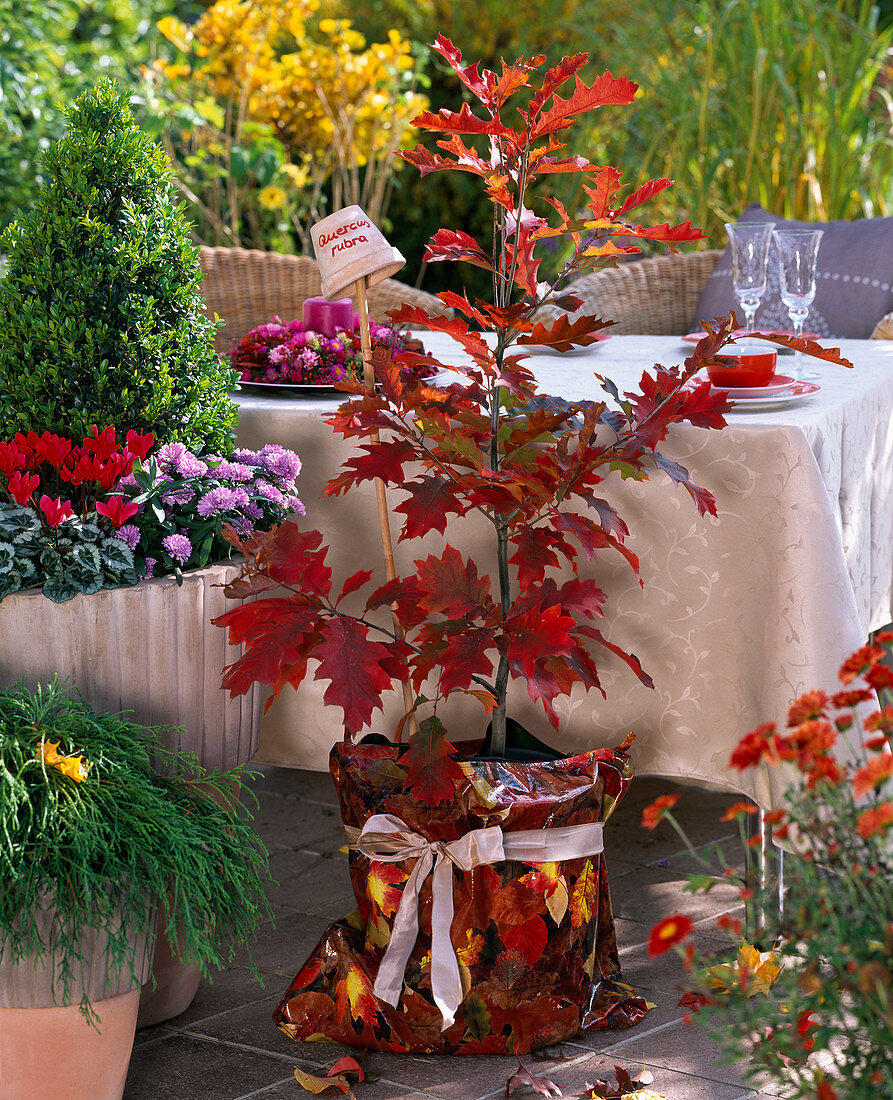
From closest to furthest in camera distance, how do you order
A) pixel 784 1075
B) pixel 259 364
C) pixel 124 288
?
pixel 784 1075
pixel 124 288
pixel 259 364

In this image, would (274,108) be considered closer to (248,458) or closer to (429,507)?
(248,458)

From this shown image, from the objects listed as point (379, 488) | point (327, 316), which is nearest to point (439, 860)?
point (379, 488)

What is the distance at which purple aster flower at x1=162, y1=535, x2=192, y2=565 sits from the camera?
163cm

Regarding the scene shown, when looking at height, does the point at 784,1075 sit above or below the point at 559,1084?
above

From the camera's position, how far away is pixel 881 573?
2219 millimetres

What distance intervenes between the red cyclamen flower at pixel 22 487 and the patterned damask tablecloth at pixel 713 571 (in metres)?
0.50

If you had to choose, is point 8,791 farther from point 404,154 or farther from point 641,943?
point 641,943

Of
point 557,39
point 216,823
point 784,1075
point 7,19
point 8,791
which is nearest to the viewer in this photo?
point 784,1075

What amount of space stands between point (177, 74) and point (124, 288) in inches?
132

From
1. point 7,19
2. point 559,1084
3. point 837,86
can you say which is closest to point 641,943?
point 559,1084

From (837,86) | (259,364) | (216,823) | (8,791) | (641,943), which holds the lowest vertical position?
(641,943)

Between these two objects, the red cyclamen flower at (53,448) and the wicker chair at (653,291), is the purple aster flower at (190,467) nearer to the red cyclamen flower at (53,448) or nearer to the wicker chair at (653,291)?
the red cyclamen flower at (53,448)

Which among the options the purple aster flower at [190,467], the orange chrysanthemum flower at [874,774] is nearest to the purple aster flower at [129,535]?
the purple aster flower at [190,467]

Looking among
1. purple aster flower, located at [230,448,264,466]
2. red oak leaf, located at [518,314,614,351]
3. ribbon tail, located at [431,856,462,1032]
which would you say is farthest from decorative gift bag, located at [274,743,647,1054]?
red oak leaf, located at [518,314,614,351]
